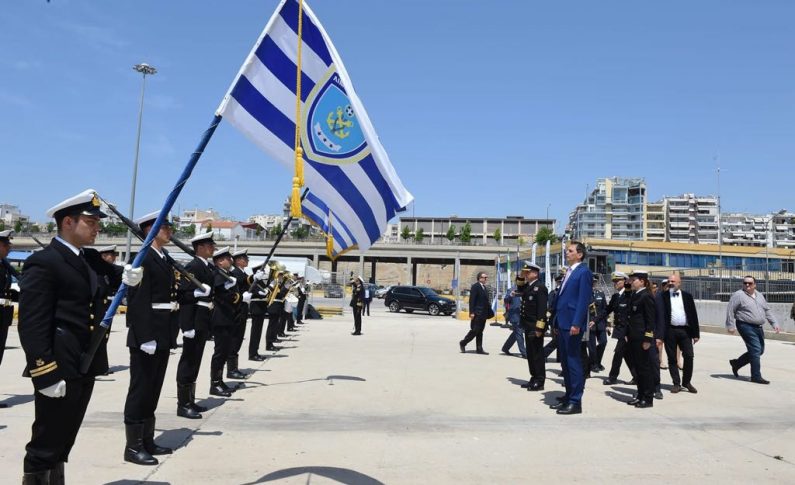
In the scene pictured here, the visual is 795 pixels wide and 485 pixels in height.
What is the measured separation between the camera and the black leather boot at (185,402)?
248 inches

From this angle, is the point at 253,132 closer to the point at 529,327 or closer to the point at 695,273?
the point at 529,327

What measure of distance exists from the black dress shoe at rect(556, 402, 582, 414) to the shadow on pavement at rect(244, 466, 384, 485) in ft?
11.3

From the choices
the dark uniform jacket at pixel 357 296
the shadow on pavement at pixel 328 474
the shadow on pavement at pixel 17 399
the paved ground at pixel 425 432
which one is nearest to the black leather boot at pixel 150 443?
the paved ground at pixel 425 432

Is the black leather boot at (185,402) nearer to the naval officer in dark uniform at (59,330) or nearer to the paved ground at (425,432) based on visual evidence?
the paved ground at (425,432)

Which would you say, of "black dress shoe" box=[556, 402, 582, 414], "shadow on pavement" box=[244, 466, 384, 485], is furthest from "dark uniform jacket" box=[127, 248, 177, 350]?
"black dress shoe" box=[556, 402, 582, 414]

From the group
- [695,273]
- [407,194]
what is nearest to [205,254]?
[407,194]

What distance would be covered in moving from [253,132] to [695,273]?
24677mm

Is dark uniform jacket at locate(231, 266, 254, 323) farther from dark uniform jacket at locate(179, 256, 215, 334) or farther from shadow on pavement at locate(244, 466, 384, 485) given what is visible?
shadow on pavement at locate(244, 466, 384, 485)

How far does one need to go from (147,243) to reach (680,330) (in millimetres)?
8191

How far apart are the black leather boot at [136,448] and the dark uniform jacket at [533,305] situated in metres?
5.97

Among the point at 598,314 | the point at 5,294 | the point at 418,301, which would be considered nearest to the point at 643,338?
the point at 598,314

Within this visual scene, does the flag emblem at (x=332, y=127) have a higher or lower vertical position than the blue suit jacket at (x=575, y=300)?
higher

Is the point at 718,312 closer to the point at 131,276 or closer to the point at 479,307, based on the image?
the point at 479,307

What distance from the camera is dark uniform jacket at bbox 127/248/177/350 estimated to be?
4.86 metres
